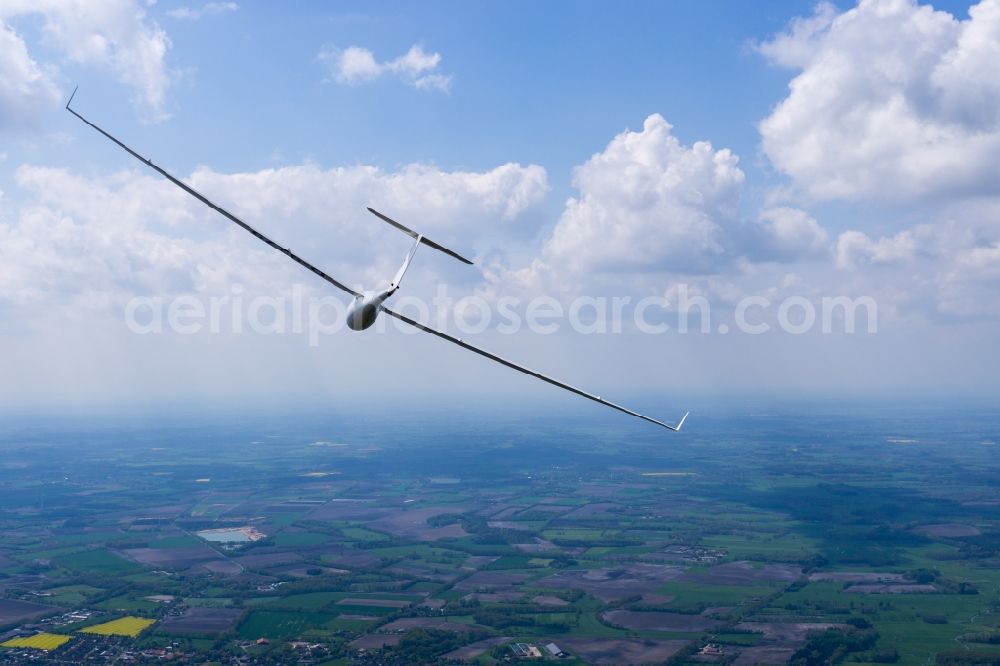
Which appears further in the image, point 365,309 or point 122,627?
point 122,627

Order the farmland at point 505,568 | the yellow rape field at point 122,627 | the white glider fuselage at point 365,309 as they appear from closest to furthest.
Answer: the white glider fuselage at point 365,309 < the farmland at point 505,568 < the yellow rape field at point 122,627

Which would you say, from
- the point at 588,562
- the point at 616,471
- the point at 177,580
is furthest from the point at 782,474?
the point at 177,580

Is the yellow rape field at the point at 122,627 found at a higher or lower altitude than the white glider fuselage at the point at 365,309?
lower

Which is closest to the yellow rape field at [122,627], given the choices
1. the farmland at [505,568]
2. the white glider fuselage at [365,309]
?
the farmland at [505,568]

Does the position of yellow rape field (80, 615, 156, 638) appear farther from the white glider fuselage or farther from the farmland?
the white glider fuselage

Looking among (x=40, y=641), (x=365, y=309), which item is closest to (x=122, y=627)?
(x=40, y=641)

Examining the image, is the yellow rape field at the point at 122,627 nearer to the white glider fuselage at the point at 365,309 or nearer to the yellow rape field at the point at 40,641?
the yellow rape field at the point at 40,641

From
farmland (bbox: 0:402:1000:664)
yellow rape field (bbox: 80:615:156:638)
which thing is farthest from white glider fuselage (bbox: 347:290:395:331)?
yellow rape field (bbox: 80:615:156:638)

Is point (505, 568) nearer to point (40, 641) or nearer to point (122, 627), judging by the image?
point (122, 627)
